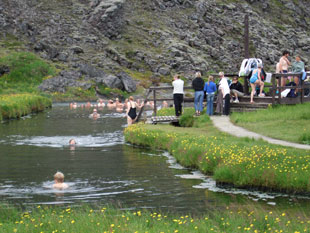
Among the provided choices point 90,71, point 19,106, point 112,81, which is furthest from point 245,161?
point 90,71

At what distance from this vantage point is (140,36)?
112 metres

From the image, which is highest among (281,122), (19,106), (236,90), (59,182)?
(236,90)

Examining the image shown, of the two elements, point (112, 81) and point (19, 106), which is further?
point (112, 81)

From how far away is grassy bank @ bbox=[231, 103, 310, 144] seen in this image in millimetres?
27094

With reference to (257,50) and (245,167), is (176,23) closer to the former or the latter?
(257,50)

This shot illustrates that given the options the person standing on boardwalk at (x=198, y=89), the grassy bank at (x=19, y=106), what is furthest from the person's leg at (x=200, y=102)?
the grassy bank at (x=19, y=106)

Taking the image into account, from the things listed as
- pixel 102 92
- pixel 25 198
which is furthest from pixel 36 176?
pixel 102 92

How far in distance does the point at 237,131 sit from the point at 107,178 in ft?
30.2

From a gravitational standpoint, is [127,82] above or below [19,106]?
above

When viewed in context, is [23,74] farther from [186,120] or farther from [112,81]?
[186,120]

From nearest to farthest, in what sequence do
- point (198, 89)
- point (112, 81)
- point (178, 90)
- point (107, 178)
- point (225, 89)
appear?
point (107, 178) → point (178, 90) → point (225, 89) → point (198, 89) → point (112, 81)

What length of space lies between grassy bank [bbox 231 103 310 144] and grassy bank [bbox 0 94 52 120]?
2168 cm

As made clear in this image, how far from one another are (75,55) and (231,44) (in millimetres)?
32120

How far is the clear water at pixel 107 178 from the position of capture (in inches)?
717
